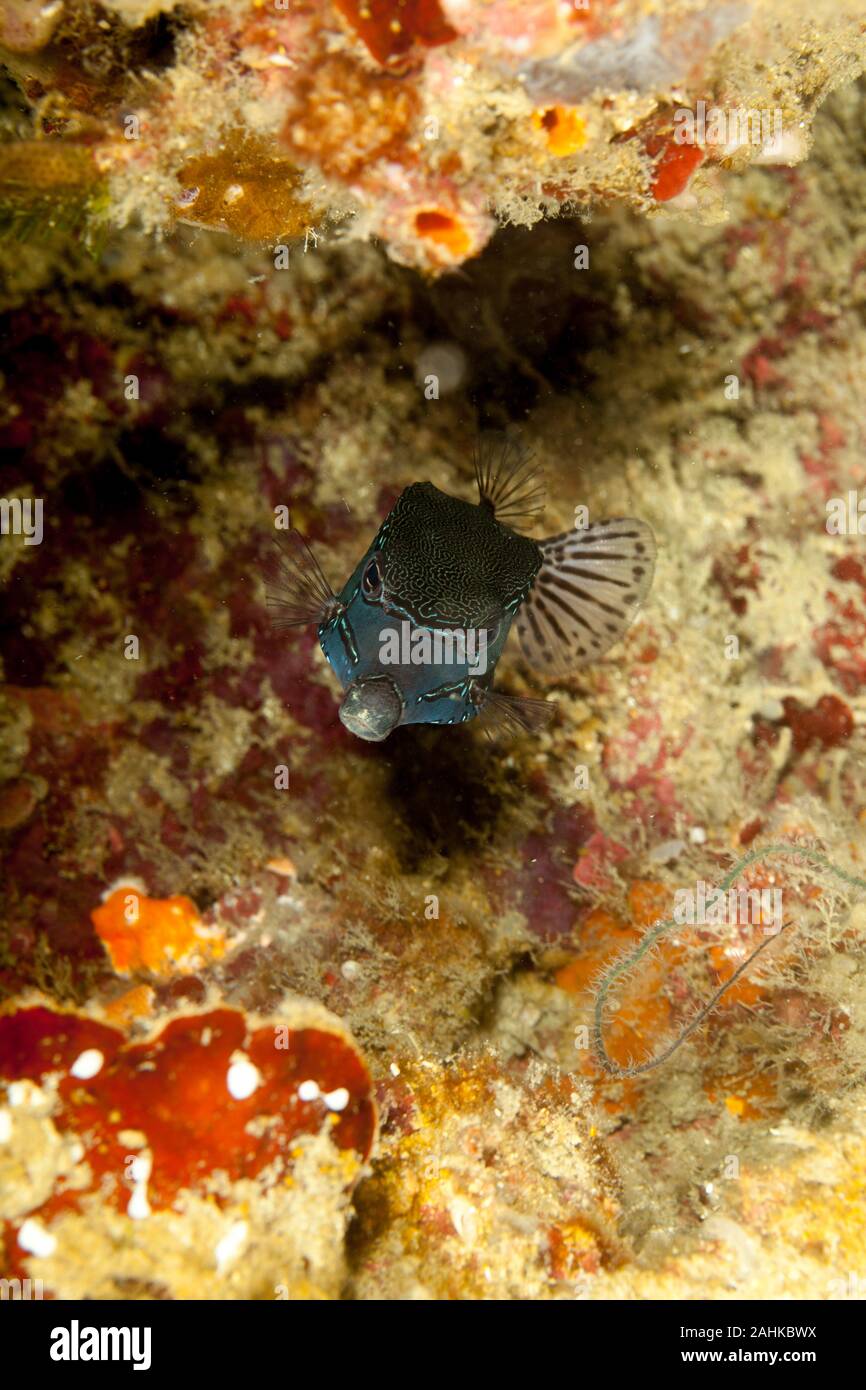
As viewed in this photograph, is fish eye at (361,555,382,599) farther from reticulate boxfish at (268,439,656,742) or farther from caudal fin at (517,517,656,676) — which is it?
caudal fin at (517,517,656,676)

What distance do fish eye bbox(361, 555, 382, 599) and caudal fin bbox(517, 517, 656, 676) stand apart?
1.29 metres

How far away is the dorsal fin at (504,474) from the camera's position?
420 centimetres

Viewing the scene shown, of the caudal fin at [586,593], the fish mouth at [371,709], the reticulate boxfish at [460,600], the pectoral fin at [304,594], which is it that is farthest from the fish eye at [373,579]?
the caudal fin at [586,593]

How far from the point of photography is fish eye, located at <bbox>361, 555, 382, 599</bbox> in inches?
136

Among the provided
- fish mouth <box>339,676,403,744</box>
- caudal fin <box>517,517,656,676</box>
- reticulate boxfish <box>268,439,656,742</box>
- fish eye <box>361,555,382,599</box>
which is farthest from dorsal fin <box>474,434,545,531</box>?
fish mouth <box>339,676,403,744</box>

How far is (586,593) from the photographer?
4.48 meters

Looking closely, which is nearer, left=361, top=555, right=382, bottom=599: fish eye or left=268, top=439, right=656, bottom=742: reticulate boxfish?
left=268, top=439, right=656, bottom=742: reticulate boxfish

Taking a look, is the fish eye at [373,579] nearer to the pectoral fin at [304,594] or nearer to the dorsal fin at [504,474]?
the pectoral fin at [304,594]

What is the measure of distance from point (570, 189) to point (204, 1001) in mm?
3890

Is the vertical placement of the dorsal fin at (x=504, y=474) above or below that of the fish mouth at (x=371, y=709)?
above

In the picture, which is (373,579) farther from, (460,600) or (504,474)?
(504,474)

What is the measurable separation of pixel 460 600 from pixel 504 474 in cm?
126

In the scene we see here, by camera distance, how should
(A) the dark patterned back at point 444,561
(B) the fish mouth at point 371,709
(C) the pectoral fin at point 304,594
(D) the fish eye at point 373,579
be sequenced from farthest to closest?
(C) the pectoral fin at point 304,594 → (D) the fish eye at point 373,579 → (A) the dark patterned back at point 444,561 → (B) the fish mouth at point 371,709
